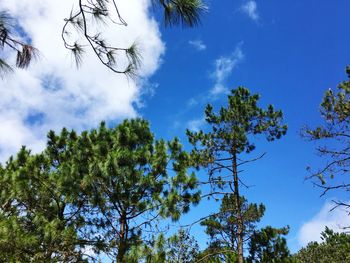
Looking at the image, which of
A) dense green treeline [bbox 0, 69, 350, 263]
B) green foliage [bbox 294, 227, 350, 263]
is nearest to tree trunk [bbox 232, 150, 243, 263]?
dense green treeline [bbox 0, 69, 350, 263]

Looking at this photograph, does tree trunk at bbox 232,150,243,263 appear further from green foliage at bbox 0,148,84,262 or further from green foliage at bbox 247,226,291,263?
green foliage at bbox 0,148,84,262

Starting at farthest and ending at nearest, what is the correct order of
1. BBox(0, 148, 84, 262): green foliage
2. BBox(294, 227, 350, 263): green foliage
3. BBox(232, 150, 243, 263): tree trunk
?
BBox(294, 227, 350, 263): green foliage → BBox(232, 150, 243, 263): tree trunk → BBox(0, 148, 84, 262): green foliage

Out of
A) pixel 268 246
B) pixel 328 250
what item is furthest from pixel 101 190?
pixel 328 250

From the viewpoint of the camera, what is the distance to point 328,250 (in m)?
33.7

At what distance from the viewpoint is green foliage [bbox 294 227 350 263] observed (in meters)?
30.7

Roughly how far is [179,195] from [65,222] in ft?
12.8

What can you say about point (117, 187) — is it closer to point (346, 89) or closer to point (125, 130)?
point (125, 130)

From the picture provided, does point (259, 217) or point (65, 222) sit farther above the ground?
point (259, 217)

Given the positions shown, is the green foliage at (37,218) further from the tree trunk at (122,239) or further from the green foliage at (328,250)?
the green foliage at (328,250)

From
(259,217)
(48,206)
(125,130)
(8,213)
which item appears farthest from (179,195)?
(259,217)

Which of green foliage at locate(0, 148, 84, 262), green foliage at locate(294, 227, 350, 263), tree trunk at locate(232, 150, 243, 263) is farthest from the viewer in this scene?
green foliage at locate(294, 227, 350, 263)

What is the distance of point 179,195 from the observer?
10.4 m

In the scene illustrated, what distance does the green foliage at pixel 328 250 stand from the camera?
3069 centimetres

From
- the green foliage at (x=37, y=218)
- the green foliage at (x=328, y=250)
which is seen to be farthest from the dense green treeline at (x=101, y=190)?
the green foliage at (x=328, y=250)
